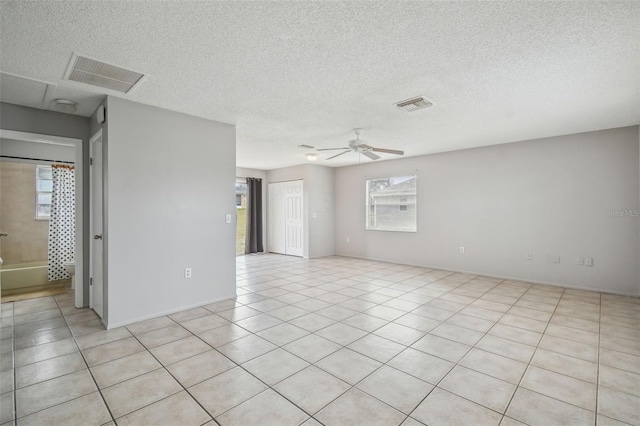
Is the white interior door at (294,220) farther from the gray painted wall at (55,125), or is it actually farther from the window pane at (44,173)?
the window pane at (44,173)

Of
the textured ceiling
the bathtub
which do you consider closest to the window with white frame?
the textured ceiling

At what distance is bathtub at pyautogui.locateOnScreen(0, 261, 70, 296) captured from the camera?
15.1 ft

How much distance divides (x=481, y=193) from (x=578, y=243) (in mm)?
1665

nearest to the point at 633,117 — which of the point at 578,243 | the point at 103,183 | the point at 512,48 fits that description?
the point at 578,243

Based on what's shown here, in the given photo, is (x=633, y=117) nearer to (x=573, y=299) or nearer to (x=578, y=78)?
(x=578, y=78)

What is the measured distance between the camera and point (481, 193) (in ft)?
19.0

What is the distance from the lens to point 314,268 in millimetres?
6531

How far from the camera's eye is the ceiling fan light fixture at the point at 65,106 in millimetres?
3314

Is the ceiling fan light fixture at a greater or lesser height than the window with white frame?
greater

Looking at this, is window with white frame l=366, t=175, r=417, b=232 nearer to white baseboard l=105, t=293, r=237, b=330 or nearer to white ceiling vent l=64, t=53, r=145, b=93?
white baseboard l=105, t=293, r=237, b=330

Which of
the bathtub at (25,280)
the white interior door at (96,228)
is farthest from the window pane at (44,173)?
the white interior door at (96,228)

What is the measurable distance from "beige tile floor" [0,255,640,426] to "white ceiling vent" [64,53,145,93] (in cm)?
249

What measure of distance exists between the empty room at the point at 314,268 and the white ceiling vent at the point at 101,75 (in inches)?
1.2

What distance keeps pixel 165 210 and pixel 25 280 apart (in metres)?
3.22
